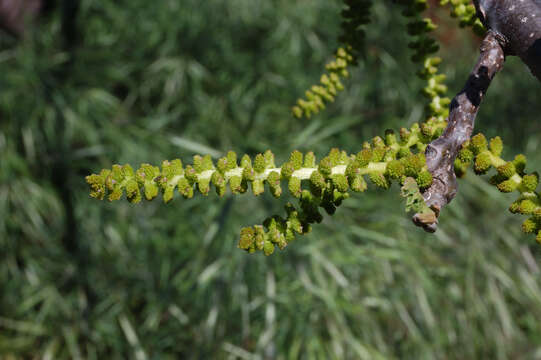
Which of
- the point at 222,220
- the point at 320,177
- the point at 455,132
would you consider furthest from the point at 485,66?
the point at 222,220

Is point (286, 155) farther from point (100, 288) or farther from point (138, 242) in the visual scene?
point (100, 288)

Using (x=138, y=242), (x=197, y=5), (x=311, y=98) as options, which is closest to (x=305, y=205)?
(x=311, y=98)

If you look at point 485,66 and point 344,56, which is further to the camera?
point 344,56

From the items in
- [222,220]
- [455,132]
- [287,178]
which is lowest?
[222,220]

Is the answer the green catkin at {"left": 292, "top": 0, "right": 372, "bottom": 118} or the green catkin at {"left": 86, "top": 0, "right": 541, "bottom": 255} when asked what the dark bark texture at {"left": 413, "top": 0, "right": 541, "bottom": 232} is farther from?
the green catkin at {"left": 292, "top": 0, "right": 372, "bottom": 118}

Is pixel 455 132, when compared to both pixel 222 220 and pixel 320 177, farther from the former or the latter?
pixel 222 220
